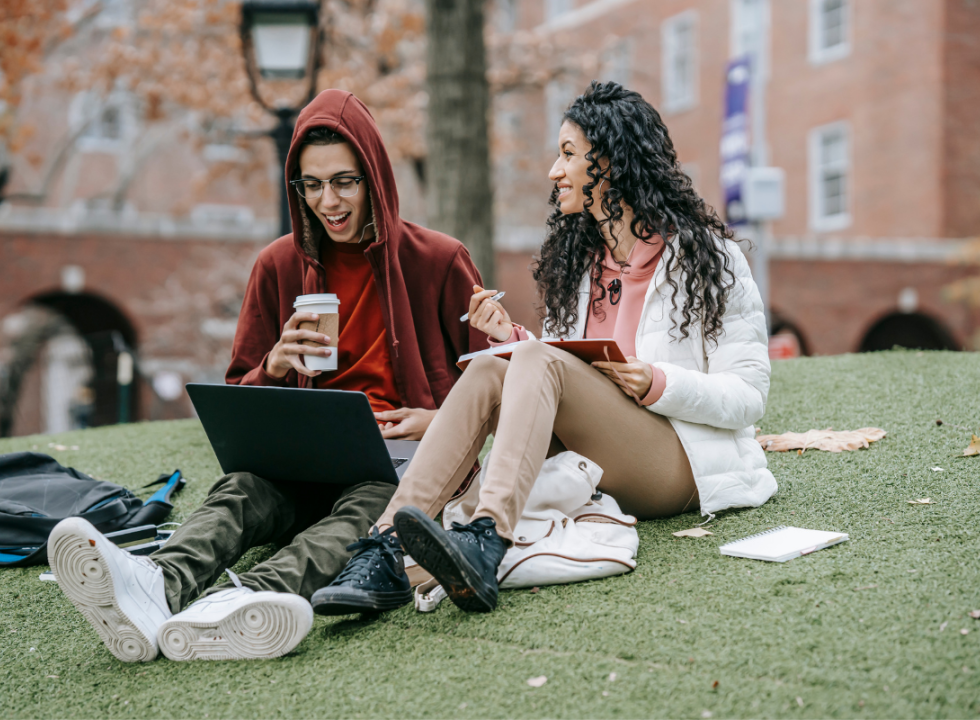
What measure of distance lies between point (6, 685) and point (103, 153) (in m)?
26.9

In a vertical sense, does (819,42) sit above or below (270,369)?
above

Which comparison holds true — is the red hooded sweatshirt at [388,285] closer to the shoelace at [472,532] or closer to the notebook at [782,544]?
the shoelace at [472,532]

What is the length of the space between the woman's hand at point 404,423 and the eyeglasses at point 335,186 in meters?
0.77

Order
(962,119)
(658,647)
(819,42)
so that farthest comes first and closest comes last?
(819,42)
(962,119)
(658,647)

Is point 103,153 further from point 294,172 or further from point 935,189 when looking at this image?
point 294,172

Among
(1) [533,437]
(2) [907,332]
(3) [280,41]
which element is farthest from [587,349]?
(2) [907,332]

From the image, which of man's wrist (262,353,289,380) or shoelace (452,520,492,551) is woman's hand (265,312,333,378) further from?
shoelace (452,520,492,551)

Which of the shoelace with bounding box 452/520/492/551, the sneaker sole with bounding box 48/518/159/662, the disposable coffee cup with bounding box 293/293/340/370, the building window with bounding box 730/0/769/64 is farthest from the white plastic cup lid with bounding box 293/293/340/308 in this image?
the building window with bounding box 730/0/769/64

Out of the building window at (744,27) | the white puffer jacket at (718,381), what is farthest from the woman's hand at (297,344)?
the building window at (744,27)

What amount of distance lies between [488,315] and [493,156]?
15.4m

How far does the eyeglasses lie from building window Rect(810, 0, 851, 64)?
20640 millimetres

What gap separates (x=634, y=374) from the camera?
2.72 m

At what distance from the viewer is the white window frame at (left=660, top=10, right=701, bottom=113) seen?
2391 cm

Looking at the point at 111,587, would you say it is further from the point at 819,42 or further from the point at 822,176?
the point at 819,42
